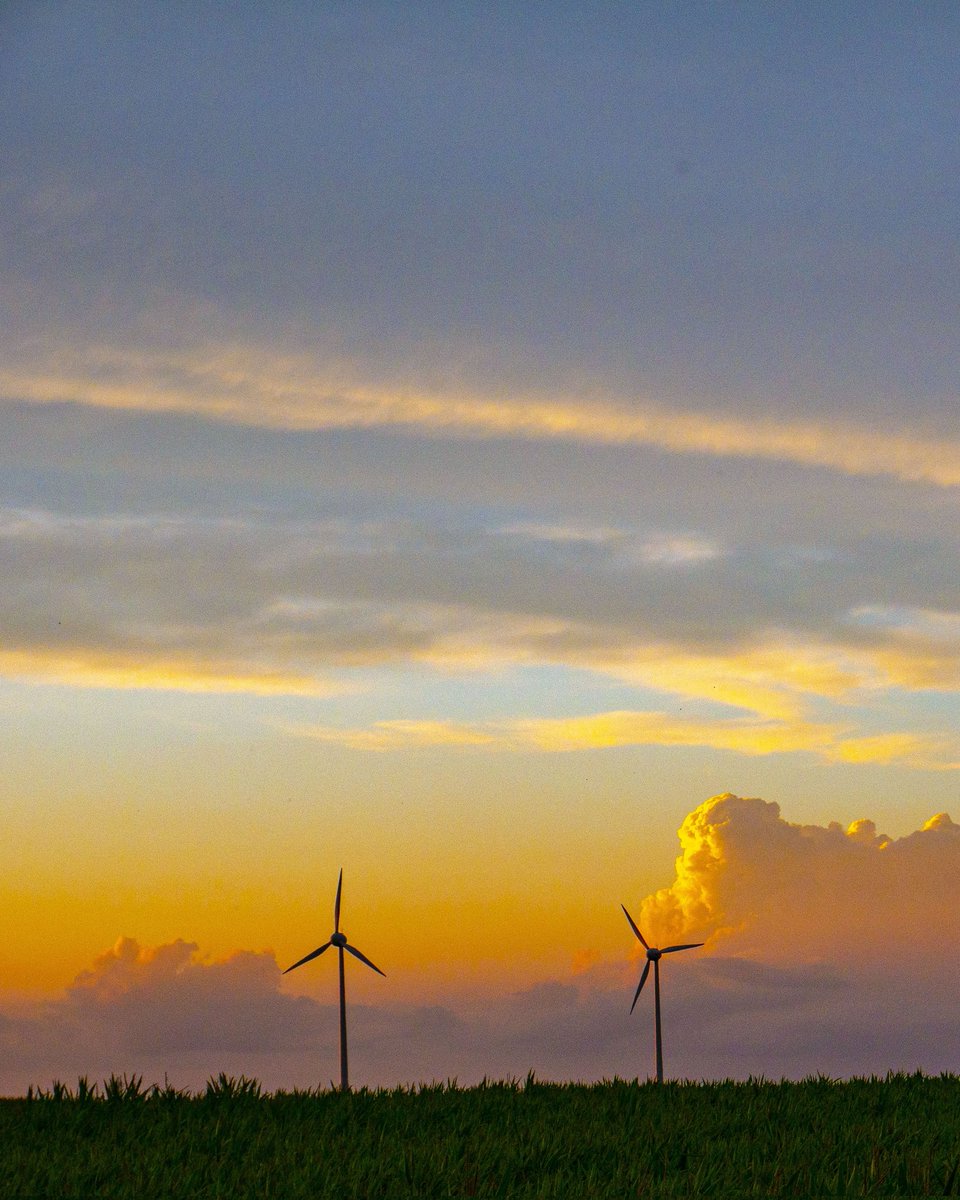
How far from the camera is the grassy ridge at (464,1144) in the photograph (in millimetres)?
30203

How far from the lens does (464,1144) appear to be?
35.6 meters

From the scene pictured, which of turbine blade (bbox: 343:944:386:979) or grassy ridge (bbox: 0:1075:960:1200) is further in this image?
turbine blade (bbox: 343:944:386:979)

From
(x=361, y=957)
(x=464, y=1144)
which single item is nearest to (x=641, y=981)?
(x=361, y=957)

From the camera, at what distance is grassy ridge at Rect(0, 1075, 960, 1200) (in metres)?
30.2

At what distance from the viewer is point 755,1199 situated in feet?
99.0

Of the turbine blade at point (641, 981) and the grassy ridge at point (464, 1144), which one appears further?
the turbine blade at point (641, 981)

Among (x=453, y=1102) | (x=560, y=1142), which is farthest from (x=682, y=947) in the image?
(x=560, y=1142)

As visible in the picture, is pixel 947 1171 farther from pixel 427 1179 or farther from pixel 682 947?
pixel 682 947

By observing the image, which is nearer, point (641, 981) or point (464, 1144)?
point (464, 1144)

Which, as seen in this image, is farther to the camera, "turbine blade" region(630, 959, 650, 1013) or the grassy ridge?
"turbine blade" region(630, 959, 650, 1013)

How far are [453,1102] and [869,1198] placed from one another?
16345 mm

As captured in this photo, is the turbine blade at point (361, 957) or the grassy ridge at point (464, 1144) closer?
the grassy ridge at point (464, 1144)

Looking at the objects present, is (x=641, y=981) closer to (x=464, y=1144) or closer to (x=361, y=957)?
(x=361, y=957)

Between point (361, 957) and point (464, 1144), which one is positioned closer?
point (464, 1144)
